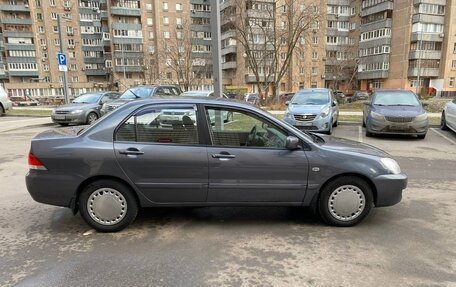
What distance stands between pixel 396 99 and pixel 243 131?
371 inches

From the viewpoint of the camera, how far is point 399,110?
11.0 meters

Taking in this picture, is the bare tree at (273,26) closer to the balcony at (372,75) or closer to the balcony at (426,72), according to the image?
the balcony at (426,72)

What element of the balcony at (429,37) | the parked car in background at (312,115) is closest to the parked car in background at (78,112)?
the parked car in background at (312,115)

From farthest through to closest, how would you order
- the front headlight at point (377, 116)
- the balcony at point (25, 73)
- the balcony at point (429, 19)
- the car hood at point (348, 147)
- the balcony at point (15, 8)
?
the balcony at point (25, 73), the balcony at point (15, 8), the balcony at point (429, 19), the front headlight at point (377, 116), the car hood at point (348, 147)

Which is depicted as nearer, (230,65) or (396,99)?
(396,99)

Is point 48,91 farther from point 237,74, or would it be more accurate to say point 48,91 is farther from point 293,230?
point 293,230

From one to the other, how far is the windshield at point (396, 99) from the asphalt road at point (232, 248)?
6922mm

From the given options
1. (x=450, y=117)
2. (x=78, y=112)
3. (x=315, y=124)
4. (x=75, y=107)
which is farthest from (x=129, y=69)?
(x=450, y=117)

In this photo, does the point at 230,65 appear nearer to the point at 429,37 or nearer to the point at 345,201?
the point at 429,37

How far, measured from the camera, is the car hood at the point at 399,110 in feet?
35.4

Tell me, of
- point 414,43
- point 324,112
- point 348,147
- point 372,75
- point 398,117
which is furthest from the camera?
point 372,75

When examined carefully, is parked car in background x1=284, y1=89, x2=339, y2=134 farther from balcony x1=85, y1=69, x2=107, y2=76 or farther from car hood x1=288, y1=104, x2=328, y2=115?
balcony x1=85, y1=69, x2=107, y2=76

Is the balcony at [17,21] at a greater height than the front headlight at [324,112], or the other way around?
the balcony at [17,21]

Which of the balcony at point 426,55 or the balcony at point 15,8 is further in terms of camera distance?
the balcony at point 15,8
